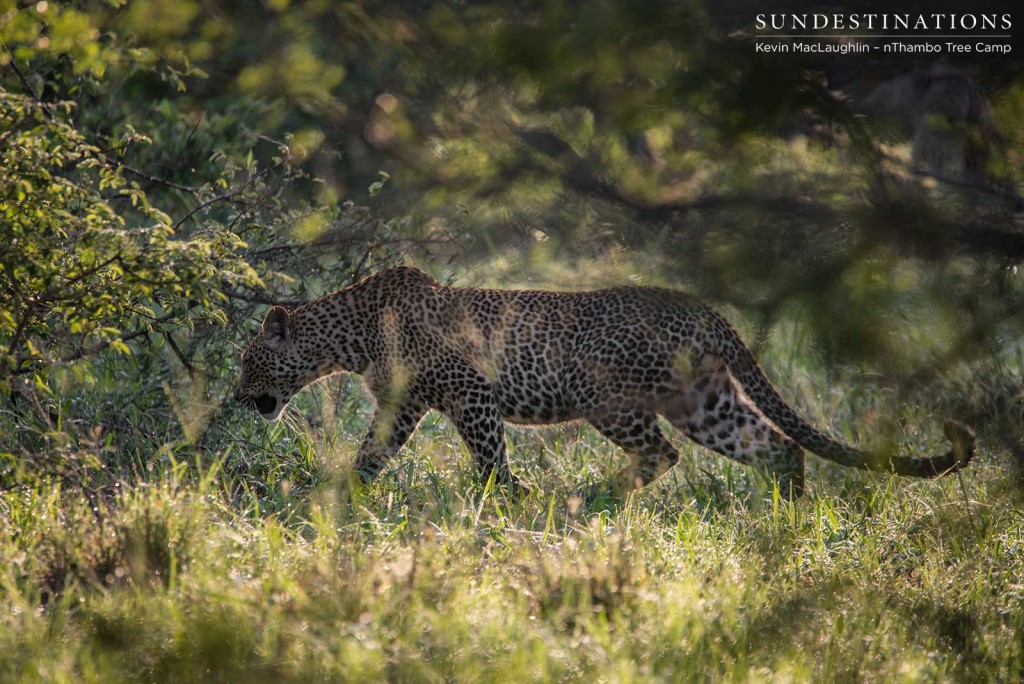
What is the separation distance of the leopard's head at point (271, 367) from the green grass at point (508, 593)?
54.8 inches

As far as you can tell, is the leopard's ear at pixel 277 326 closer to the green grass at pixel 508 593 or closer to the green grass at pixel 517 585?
the green grass at pixel 517 585

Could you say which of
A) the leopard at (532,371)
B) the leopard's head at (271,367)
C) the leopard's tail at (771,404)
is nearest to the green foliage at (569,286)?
the leopard's tail at (771,404)

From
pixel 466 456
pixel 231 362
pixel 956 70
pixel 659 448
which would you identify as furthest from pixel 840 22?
pixel 231 362

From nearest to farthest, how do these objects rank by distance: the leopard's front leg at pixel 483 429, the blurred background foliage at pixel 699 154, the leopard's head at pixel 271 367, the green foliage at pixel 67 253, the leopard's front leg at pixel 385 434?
the blurred background foliage at pixel 699 154
the green foliage at pixel 67 253
the leopard's front leg at pixel 483 429
the leopard's front leg at pixel 385 434
the leopard's head at pixel 271 367

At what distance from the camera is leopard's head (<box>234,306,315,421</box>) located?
7.26 metres

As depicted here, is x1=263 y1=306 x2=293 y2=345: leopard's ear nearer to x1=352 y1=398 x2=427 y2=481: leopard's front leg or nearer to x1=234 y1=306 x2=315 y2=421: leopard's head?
x1=234 y1=306 x2=315 y2=421: leopard's head

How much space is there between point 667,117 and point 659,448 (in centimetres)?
356

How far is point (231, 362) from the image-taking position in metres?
7.68

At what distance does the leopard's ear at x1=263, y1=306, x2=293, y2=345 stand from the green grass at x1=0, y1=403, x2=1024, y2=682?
4.87 feet

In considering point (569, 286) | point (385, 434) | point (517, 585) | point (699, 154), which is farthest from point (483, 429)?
point (699, 154)

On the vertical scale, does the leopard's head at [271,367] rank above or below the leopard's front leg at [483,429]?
above

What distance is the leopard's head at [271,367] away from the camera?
7.26 m

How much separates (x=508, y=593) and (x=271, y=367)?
2965mm

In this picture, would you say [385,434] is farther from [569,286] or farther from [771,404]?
[569,286]
